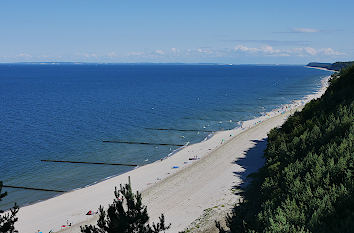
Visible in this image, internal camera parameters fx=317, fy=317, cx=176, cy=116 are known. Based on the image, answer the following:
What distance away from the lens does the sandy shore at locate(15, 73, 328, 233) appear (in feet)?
102

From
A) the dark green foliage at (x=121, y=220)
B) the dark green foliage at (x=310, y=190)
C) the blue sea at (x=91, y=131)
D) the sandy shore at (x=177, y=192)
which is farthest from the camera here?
the blue sea at (x=91, y=131)

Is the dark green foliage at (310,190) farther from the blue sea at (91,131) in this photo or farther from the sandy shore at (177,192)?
the blue sea at (91,131)

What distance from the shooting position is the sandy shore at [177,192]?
102ft

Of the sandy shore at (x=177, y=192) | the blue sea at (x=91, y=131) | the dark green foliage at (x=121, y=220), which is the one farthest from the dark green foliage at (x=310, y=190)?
the blue sea at (x=91, y=131)

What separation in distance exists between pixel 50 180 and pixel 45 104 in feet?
249

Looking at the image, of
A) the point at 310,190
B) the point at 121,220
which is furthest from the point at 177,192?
the point at 121,220

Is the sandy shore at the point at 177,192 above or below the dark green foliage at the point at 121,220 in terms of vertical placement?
below

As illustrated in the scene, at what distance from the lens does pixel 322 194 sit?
1780cm

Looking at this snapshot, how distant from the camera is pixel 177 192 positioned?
36.5 meters

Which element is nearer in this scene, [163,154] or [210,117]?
[163,154]

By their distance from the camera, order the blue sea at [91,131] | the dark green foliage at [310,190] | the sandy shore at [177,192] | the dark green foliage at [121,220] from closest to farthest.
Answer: the dark green foliage at [121,220]
the dark green foliage at [310,190]
the sandy shore at [177,192]
the blue sea at [91,131]

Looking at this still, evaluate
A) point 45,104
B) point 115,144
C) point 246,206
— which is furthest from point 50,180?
point 45,104

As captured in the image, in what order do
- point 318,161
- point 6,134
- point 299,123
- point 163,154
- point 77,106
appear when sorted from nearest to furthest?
point 318,161
point 299,123
point 163,154
point 6,134
point 77,106

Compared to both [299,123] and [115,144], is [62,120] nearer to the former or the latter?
[115,144]
